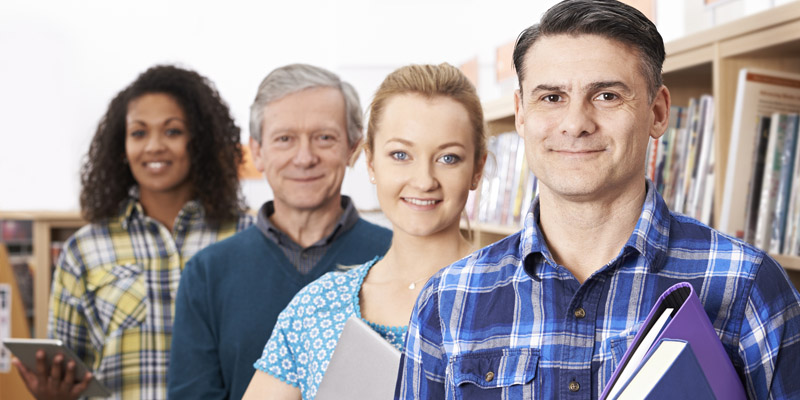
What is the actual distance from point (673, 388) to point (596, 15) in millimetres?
487

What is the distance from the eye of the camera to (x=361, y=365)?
4.22 feet

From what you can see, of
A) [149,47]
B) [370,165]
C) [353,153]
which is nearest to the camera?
[370,165]

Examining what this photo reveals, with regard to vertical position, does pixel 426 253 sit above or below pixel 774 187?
below

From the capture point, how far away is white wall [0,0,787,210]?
6.16m

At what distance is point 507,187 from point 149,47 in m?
4.44

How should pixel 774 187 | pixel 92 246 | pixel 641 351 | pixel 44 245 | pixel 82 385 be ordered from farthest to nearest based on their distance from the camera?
pixel 44 245 < pixel 92 246 < pixel 82 385 < pixel 774 187 < pixel 641 351

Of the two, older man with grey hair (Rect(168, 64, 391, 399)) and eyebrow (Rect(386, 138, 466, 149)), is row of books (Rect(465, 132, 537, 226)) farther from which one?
eyebrow (Rect(386, 138, 466, 149))

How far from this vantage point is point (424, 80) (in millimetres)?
1417

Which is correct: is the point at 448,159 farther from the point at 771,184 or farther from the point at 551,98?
the point at 771,184

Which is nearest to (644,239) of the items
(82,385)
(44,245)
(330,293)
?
(330,293)

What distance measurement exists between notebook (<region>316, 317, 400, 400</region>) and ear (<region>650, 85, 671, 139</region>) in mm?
521

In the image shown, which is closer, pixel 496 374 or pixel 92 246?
pixel 496 374

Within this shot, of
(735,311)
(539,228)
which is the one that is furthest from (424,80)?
(735,311)

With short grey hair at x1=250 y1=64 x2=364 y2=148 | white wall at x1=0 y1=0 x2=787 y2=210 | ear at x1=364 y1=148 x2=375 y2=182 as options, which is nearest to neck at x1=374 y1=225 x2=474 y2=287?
ear at x1=364 y1=148 x2=375 y2=182
